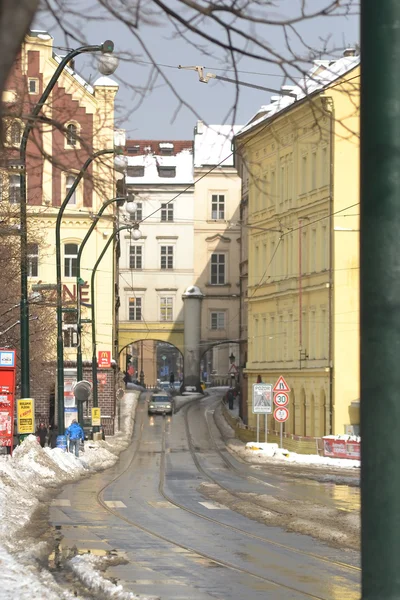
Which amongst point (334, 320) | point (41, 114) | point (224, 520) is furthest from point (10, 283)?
point (41, 114)

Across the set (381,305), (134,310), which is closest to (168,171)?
(134,310)

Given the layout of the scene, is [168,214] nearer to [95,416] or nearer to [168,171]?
[168,171]

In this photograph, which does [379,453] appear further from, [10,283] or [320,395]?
[320,395]

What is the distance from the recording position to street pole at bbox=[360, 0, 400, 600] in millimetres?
5266

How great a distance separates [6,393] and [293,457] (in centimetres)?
2244

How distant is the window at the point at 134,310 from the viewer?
4225 inches

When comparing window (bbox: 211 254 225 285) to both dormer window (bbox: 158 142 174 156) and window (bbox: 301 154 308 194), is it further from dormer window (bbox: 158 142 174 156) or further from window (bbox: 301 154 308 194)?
window (bbox: 301 154 308 194)

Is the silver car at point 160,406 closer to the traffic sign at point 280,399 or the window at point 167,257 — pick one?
the window at point 167,257

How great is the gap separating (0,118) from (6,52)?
1.42ft

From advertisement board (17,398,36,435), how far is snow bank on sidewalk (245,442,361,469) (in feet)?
55.9

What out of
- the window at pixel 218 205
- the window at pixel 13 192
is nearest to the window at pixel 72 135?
the window at pixel 13 192

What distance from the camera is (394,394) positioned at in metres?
5.26

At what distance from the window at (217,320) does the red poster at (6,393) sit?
78.7 metres

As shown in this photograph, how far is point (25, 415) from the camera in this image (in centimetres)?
3127
